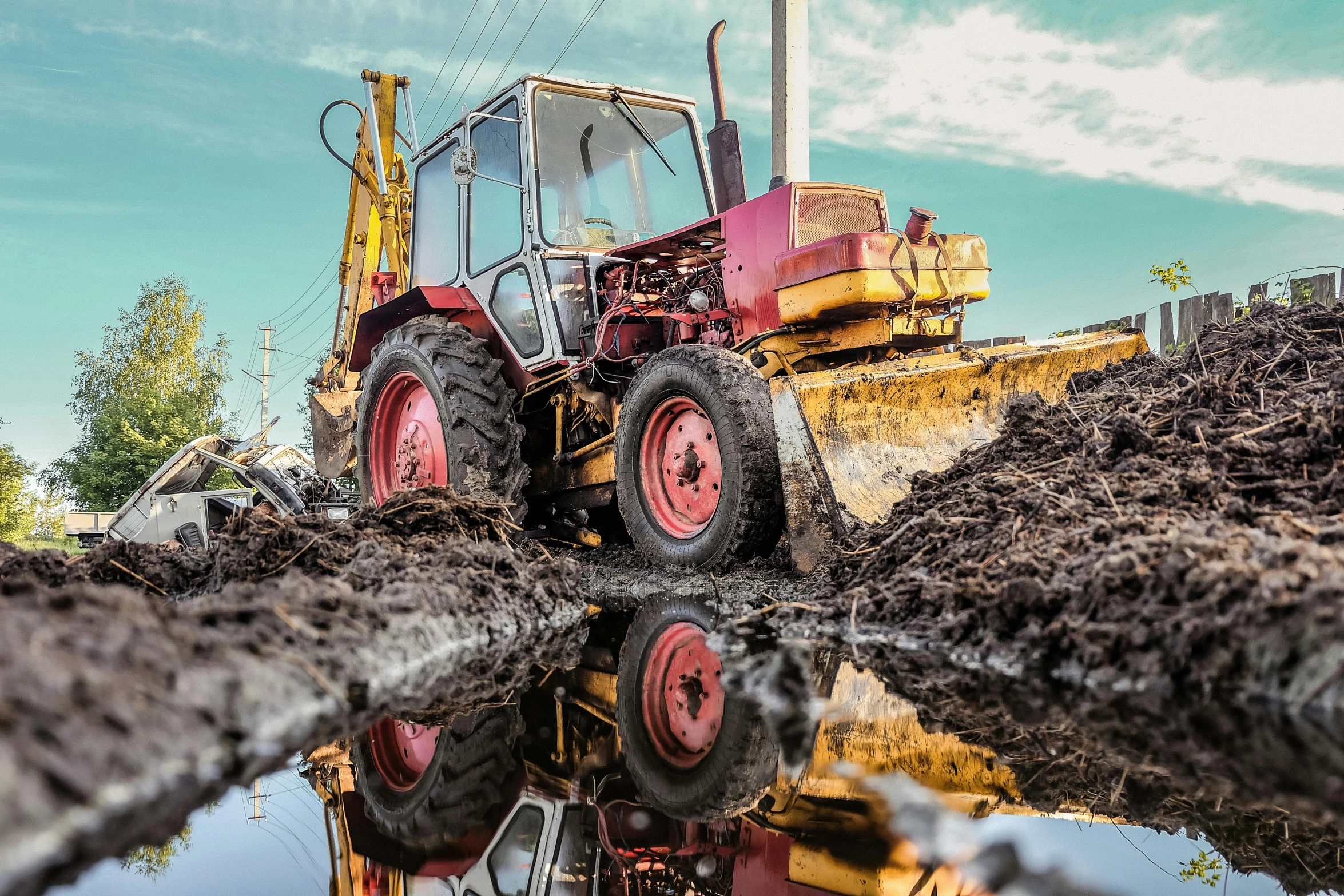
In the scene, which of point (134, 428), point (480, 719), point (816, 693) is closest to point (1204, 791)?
point (816, 693)

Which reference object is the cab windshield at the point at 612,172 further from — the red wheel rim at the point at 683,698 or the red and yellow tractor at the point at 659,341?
the red wheel rim at the point at 683,698

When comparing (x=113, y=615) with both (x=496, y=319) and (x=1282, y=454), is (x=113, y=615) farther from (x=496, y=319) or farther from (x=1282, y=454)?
(x=496, y=319)

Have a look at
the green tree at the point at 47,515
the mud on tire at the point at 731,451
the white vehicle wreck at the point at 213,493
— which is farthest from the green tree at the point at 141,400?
the mud on tire at the point at 731,451

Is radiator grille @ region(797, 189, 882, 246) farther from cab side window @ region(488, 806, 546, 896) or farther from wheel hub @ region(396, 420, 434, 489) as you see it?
cab side window @ region(488, 806, 546, 896)

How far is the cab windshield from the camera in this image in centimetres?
618

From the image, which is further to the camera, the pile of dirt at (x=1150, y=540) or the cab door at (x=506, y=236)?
the cab door at (x=506, y=236)

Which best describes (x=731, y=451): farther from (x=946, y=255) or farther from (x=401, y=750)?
(x=401, y=750)

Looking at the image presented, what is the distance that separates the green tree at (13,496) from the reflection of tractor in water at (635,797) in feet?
73.2

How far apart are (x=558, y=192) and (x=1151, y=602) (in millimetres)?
4662

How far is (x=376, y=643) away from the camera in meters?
2.70

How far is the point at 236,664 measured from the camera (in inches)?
81.7

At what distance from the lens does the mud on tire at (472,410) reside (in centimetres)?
579

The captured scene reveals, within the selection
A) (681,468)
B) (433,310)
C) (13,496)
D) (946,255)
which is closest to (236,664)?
(681,468)

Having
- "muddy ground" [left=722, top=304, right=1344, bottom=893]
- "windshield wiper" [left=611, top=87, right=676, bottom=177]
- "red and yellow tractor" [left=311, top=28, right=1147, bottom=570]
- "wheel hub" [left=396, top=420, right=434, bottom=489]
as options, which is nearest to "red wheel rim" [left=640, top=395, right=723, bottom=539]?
"red and yellow tractor" [left=311, top=28, right=1147, bottom=570]
